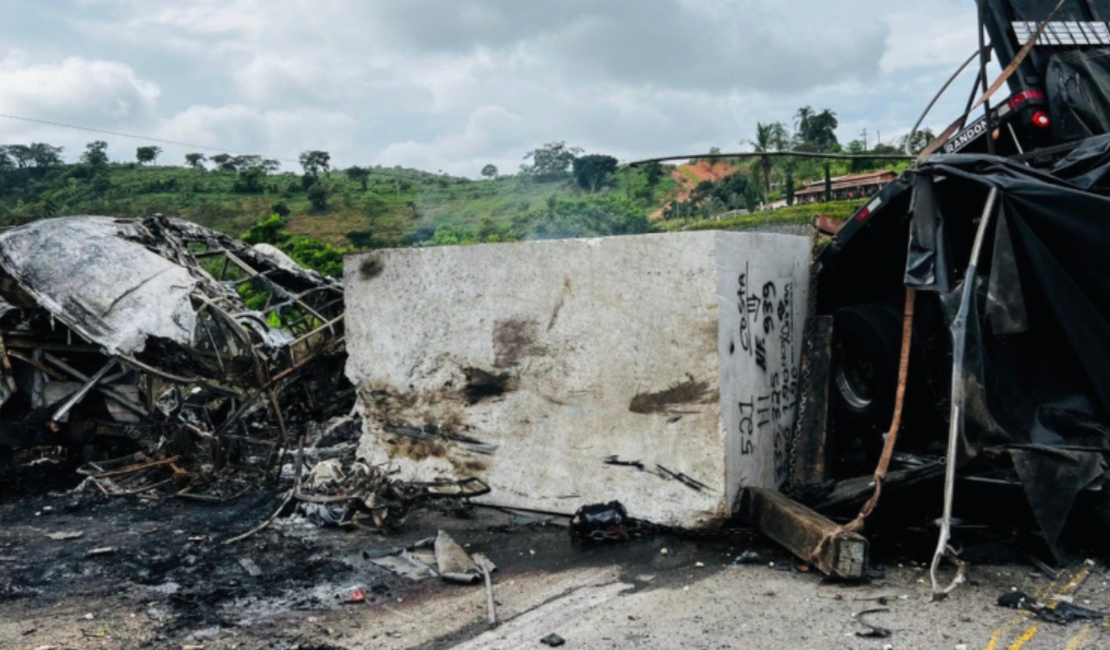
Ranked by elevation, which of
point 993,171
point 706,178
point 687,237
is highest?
point 706,178

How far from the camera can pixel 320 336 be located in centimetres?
816

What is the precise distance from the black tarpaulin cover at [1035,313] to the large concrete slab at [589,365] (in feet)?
3.90

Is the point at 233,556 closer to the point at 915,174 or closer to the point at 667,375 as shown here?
the point at 667,375

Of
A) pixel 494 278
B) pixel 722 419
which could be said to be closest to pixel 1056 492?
pixel 722 419

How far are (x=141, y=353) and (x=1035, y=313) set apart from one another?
23.4ft

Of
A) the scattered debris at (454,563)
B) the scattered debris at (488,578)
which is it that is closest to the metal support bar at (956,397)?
the scattered debris at (488,578)

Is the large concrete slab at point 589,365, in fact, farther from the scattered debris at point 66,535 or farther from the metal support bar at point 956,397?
the scattered debris at point 66,535

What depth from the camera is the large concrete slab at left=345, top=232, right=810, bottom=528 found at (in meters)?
5.12

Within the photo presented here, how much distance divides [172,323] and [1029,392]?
21.7 ft

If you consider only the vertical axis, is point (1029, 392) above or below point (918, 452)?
above

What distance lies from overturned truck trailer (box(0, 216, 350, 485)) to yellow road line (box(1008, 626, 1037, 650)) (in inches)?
222

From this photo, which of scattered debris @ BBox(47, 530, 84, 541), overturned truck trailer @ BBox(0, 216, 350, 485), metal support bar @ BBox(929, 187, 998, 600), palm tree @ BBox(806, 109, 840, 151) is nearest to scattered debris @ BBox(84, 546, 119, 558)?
scattered debris @ BBox(47, 530, 84, 541)

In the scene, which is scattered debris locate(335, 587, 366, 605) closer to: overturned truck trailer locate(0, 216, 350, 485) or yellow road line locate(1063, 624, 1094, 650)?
overturned truck trailer locate(0, 216, 350, 485)

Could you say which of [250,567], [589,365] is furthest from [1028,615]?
[250,567]
